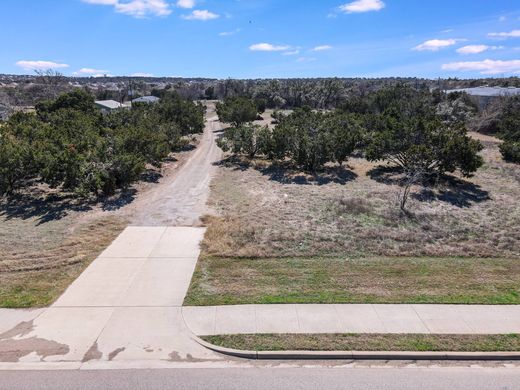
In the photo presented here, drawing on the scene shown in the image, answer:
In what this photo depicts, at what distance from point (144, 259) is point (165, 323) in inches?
150

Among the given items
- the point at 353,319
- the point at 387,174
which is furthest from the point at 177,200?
the point at 387,174

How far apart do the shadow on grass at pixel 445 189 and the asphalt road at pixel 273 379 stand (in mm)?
11906

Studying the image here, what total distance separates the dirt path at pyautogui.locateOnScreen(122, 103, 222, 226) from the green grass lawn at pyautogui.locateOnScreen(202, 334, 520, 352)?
7859 millimetres

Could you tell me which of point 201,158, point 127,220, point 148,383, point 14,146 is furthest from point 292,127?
point 148,383

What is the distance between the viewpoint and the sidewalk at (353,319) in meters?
7.86

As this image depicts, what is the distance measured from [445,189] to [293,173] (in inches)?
328

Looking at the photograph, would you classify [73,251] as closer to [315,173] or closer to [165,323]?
[165,323]

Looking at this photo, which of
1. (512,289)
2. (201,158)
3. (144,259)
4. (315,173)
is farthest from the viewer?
(201,158)

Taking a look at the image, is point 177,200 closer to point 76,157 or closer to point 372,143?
point 76,157

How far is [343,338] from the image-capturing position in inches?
297

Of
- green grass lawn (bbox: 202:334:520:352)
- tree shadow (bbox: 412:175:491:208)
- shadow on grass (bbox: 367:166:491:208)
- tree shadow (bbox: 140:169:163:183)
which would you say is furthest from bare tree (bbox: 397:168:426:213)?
tree shadow (bbox: 140:169:163:183)

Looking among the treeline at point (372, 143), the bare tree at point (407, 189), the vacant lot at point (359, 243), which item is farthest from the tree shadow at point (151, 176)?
the bare tree at point (407, 189)

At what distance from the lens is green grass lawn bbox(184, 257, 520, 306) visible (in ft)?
29.9

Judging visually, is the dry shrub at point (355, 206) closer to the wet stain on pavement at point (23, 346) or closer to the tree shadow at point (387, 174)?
the tree shadow at point (387, 174)
